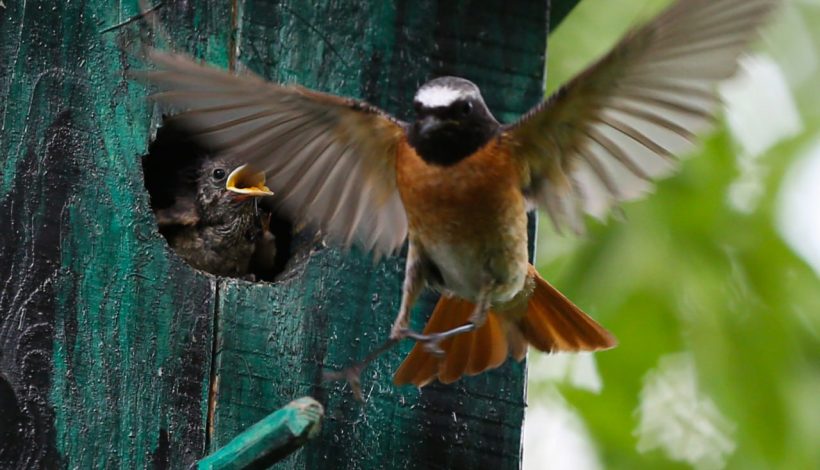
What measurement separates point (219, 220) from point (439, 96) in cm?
120

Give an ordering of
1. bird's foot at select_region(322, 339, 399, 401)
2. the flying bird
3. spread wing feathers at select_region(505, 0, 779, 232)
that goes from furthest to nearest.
Answer: the flying bird → bird's foot at select_region(322, 339, 399, 401) → spread wing feathers at select_region(505, 0, 779, 232)

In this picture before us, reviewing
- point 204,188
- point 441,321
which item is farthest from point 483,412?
point 204,188

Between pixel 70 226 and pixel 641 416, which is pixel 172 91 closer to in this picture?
pixel 70 226

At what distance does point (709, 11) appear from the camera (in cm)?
273

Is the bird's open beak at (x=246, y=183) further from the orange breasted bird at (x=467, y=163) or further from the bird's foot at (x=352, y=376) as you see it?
the bird's foot at (x=352, y=376)

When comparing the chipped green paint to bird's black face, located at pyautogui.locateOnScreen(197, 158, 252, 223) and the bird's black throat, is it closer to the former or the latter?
the bird's black throat

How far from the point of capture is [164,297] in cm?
327

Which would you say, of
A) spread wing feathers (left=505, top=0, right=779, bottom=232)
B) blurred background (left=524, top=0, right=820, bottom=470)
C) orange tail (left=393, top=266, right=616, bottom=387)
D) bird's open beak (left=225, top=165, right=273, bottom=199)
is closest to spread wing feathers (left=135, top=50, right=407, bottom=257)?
orange tail (left=393, top=266, right=616, bottom=387)

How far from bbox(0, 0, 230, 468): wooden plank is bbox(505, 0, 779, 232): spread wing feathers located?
0.89 metres

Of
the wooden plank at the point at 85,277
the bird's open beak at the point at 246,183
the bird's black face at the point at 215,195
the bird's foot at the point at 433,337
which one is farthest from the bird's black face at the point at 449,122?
the bird's black face at the point at 215,195

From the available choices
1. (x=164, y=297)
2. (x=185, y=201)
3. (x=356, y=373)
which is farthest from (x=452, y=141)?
(x=185, y=201)

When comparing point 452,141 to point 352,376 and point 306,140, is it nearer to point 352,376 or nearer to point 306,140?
point 306,140

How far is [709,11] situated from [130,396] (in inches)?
61.3

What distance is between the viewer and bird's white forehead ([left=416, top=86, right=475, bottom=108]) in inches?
125
